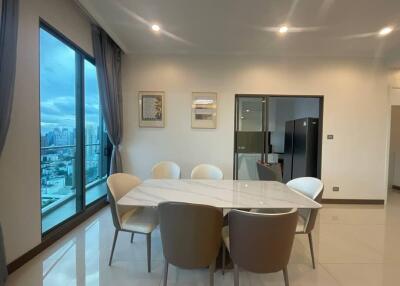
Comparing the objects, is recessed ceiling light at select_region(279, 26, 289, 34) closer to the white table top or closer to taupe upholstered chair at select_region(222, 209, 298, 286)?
the white table top

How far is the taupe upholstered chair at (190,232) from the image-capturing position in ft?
5.47

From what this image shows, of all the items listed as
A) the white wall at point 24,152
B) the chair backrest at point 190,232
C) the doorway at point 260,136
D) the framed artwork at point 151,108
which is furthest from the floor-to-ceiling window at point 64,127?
the doorway at point 260,136

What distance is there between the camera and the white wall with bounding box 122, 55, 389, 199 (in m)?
4.54

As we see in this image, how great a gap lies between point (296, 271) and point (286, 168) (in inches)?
147

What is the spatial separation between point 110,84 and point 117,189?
2171mm

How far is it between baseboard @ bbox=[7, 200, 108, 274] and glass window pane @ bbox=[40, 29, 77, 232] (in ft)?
0.36

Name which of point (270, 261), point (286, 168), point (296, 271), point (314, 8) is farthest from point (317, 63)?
point (270, 261)

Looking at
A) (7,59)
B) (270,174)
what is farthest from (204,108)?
→ (7,59)

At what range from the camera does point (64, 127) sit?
3268mm

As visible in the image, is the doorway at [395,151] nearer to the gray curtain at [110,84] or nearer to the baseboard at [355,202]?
the baseboard at [355,202]

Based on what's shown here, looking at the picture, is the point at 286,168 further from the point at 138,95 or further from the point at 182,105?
the point at 138,95

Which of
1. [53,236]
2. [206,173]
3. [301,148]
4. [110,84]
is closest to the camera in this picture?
[53,236]

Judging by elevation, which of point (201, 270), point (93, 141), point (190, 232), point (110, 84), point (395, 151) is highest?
point (110, 84)

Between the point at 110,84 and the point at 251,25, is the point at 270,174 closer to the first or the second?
the point at 251,25
